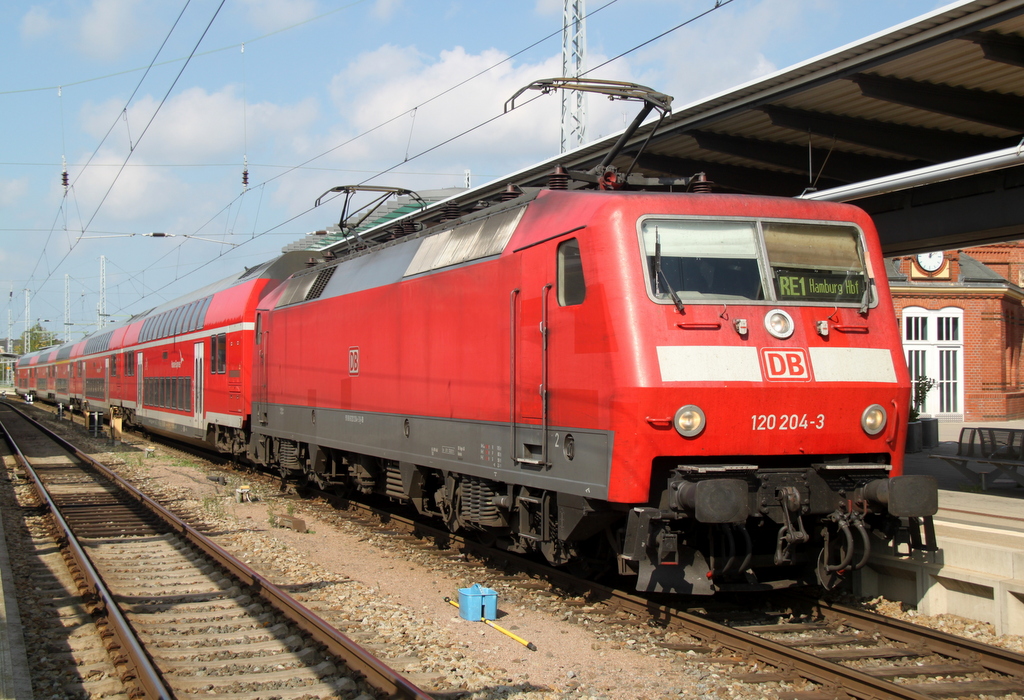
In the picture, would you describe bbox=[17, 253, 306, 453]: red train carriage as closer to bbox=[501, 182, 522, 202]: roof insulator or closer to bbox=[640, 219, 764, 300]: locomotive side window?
bbox=[501, 182, 522, 202]: roof insulator

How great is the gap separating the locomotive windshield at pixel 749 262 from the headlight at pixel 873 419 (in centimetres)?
86

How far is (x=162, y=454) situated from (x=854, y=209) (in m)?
20.2

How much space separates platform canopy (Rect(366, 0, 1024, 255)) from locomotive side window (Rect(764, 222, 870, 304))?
1.29 metres

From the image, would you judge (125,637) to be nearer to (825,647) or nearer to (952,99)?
(825,647)

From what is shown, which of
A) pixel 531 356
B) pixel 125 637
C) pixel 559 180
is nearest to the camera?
pixel 125 637

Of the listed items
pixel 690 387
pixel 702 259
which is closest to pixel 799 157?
pixel 702 259

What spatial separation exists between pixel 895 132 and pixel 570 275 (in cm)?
555

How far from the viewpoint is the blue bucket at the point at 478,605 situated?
730 centimetres

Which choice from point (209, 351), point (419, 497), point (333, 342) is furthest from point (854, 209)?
point (209, 351)

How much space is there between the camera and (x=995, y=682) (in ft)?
18.8

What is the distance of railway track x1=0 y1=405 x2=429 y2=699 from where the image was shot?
226 inches

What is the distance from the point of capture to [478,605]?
7.30 meters

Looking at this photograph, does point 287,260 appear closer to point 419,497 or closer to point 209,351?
point 209,351

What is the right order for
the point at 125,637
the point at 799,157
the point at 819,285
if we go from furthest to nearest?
the point at 799,157 → the point at 819,285 → the point at 125,637
